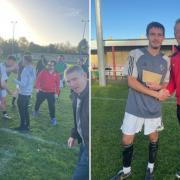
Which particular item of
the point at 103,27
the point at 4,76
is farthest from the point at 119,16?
the point at 4,76

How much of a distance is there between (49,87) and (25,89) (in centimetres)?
13

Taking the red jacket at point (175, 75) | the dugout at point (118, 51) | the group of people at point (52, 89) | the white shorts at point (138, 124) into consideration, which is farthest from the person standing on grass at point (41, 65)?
the red jacket at point (175, 75)

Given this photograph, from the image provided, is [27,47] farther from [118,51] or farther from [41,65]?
[118,51]

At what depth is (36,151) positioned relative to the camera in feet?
6.39

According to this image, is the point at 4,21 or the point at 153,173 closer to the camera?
the point at 4,21

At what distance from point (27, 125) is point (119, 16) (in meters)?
0.78

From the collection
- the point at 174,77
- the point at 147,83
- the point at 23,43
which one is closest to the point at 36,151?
the point at 23,43

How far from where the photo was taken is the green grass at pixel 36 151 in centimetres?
193

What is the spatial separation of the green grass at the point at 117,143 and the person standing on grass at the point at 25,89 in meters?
0.61

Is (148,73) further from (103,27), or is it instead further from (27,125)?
(27,125)

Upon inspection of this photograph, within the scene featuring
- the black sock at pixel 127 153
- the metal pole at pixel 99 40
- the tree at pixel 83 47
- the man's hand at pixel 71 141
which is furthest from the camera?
the black sock at pixel 127 153

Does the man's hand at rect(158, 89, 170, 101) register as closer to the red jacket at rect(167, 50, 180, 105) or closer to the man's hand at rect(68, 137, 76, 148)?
the red jacket at rect(167, 50, 180, 105)

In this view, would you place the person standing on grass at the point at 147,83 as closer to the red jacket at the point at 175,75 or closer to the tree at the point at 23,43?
the red jacket at the point at 175,75

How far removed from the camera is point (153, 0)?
1.91 metres
